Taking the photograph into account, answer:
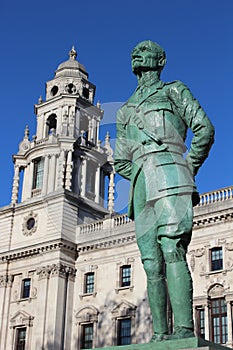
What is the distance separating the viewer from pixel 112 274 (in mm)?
34438

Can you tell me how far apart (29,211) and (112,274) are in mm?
7728

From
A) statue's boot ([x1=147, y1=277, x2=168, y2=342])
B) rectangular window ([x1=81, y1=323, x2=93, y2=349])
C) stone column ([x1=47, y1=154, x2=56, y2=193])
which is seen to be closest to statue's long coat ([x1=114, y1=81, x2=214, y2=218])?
statue's boot ([x1=147, y1=277, x2=168, y2=342])

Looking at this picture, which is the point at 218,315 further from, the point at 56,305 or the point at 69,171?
the point at 69,171

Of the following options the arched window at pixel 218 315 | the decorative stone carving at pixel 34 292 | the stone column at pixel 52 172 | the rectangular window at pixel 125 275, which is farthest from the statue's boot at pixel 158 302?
the stone column at pixel 52 172

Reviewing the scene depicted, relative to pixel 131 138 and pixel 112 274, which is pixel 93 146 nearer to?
pixel 112 274

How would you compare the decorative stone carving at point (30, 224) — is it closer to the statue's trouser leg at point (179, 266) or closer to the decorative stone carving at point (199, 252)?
the decorative stone carving at point (199, 252)

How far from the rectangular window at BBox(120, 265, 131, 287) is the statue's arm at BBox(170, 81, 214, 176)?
1075 inches

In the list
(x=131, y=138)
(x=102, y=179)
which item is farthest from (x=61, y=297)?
(x=131, y=138)

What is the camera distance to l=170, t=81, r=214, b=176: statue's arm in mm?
6824

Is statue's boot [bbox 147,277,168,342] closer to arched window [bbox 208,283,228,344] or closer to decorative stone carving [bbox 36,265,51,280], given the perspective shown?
arched window [bbox 208,283,228,344]

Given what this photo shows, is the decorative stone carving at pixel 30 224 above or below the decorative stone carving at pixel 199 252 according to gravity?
above

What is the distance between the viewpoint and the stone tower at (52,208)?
3516 centimetres

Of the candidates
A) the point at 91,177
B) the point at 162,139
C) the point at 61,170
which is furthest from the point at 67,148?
the point at 162,139

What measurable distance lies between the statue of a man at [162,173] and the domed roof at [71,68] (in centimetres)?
3730
